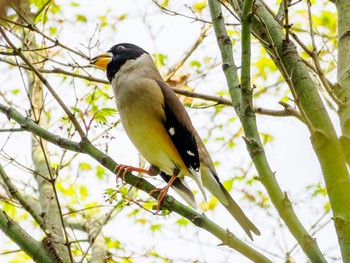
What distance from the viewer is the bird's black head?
14.9ft

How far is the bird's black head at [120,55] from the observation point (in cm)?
454

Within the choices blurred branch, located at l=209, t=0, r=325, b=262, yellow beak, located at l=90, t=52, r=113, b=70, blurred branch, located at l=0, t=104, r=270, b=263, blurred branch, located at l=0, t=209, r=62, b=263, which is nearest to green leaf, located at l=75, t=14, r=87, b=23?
yellow beak, located at l=90, t=52, r=113, b=70

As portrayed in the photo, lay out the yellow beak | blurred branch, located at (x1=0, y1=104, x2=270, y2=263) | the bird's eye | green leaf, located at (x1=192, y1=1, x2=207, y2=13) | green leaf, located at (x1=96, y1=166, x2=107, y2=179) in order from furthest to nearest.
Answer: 1. green leaf, located at (x1=96, y1=166, x2=107, y2=179)
2. green leaf, located at (x1=192, y1=1, x2=207, y2=13)
3. the bird's eye
4. the yellow beak
5. blurred branch, located at (x1=0, y1=104, x2=270, y2=263)

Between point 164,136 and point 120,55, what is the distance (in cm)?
118

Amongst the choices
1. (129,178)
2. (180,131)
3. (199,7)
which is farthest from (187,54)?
(129,178)

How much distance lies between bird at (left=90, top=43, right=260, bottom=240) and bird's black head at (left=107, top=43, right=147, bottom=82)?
205mm

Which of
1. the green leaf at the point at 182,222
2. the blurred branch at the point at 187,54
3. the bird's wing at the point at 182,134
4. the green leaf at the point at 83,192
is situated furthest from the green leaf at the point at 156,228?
the bird's wing at the point at 182,134

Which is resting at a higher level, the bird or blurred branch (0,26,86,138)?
the bird

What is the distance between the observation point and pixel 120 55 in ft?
15.7

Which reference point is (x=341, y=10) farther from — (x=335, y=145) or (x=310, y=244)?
(x=310, y=244)

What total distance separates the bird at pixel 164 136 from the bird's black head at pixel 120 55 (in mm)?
205

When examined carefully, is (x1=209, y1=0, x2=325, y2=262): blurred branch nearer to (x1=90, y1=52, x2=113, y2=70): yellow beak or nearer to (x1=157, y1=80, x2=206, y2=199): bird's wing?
(x1=157, y1=80, x2=206, y2=199): bird's wing

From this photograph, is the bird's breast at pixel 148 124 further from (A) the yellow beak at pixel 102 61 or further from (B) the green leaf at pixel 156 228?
(B) the green leaf at pixel 156 228

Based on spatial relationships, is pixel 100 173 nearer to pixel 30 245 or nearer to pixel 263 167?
pixel 30 245
